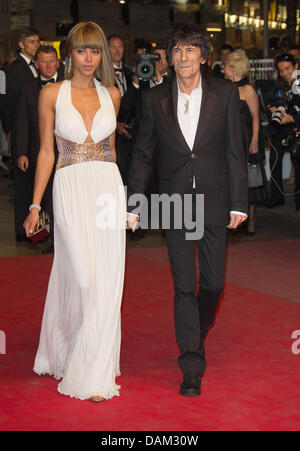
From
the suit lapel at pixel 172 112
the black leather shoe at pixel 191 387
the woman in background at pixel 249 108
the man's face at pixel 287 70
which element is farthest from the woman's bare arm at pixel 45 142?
the man's face at pixel 287 70

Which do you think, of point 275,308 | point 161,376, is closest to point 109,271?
point 161,376

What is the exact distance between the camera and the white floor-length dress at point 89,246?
4.28m

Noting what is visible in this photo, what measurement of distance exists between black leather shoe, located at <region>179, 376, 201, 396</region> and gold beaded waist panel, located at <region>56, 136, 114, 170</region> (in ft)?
3.89

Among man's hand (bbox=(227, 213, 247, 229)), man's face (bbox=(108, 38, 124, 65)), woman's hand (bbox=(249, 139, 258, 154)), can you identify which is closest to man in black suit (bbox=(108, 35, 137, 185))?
man's face (bbox=(108, 38, 124, 65))

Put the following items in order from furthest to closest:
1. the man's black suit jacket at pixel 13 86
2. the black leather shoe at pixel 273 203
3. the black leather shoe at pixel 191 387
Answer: the black leather shoe at pixel 273 203, the man's black suit jacket at pixel 13 86, the black leather shoe at pixel 191 387

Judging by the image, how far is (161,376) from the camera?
15.0 ft

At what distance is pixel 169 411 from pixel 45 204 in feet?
14.0

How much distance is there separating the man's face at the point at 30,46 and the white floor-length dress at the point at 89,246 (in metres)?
4.72

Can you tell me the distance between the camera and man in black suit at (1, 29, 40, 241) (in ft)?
28.8

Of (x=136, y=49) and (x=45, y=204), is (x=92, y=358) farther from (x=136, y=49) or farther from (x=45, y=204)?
(x=136, y=49)

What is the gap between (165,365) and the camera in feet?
15.7

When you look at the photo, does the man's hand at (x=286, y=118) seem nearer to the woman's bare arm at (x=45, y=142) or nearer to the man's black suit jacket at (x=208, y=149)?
the man's black suit jacket at (x=208, y=149)

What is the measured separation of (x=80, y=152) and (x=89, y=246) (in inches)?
19.2

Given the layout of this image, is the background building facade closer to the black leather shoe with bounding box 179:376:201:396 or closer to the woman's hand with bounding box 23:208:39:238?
the woman's hand with bounding box 23:208:39:238
